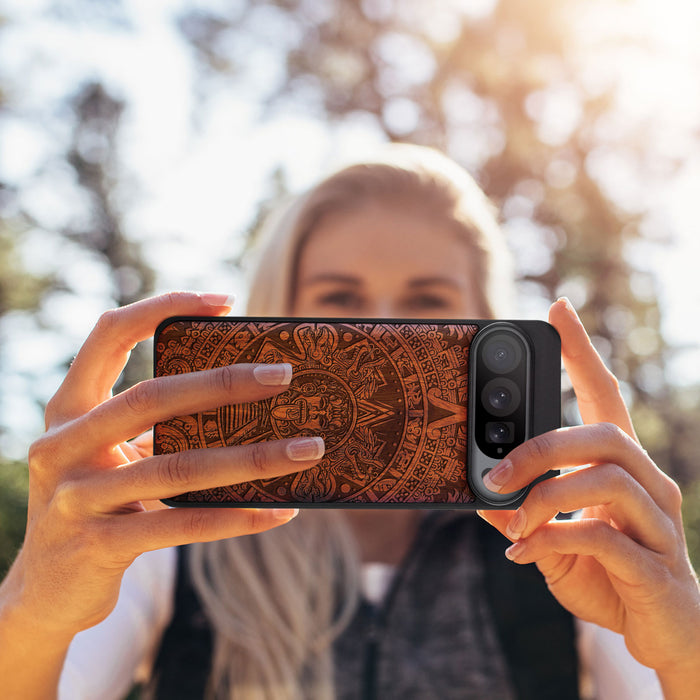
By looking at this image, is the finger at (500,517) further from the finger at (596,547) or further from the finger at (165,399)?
the finger at (165,399)

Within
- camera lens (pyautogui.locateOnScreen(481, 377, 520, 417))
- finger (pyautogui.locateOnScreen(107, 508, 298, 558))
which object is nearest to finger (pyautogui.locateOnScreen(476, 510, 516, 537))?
camera lens (pyautogui.locateOnScreen(481, 377, 520, 417))

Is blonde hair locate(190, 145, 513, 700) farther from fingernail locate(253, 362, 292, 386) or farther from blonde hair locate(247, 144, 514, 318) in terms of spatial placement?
fingernail locate(253, 362, 292, 386)

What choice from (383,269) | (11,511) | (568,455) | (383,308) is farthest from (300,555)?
(11,511)

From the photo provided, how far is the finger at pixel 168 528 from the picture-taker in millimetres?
1342

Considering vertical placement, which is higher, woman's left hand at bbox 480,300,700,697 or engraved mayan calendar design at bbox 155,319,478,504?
engraved mayan calendar design at bbox 155,319,478,504

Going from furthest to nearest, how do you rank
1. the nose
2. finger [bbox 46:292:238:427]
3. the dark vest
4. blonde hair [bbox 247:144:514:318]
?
blonde hair [bbox 247:144:514:318]
the nose
the dark vest
finger [bbox 46:292:238:427]

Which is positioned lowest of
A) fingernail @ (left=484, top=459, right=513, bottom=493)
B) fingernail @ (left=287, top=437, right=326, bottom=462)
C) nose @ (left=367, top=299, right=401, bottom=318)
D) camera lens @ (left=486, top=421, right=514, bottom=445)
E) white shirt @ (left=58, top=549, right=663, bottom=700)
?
white shirt @ (left=58, top=549, right=663, bottom=700)

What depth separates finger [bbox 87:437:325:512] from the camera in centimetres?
129

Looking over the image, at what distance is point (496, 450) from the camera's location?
4.83ft

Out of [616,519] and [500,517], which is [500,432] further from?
[616,519]

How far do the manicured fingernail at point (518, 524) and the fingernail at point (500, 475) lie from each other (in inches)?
2.8

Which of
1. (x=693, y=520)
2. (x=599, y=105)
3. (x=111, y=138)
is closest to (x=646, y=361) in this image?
(x=693, y=520)

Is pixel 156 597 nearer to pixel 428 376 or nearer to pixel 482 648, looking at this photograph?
pixel 482 648

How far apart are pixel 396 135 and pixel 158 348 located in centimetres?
858
